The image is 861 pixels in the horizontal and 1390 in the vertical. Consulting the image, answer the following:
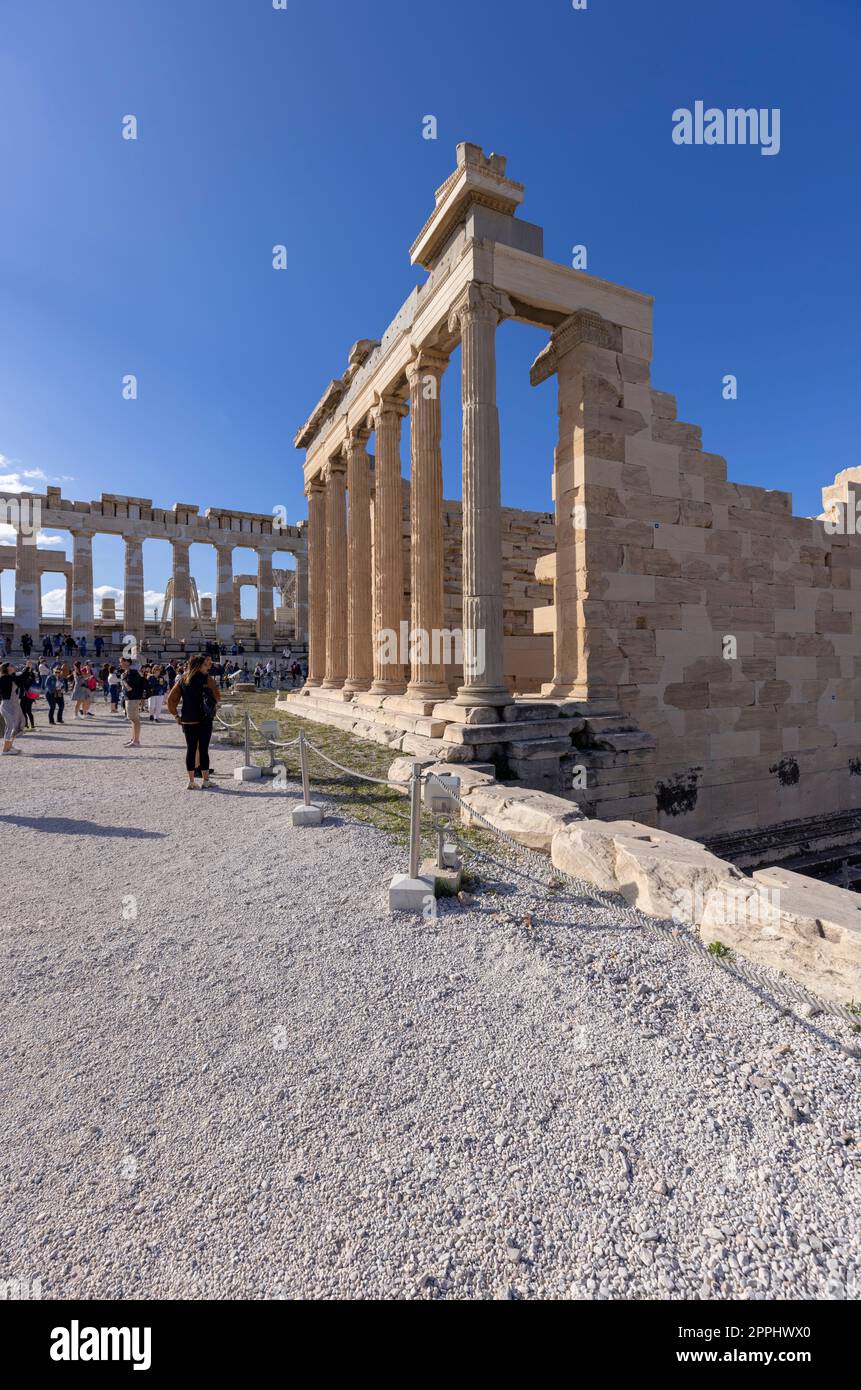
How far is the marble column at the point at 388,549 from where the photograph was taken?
484 inches

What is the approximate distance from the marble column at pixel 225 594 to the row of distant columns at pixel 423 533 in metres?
25.9

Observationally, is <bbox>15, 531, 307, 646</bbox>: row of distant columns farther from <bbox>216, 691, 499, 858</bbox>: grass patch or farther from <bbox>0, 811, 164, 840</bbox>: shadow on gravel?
<bbox>0, 811, 164, 840</bbox>: shadow on gravel

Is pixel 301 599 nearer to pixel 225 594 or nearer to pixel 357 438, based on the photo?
pixel 225 594

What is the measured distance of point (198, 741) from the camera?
8109 millimetres

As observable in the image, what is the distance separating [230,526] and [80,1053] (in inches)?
1684

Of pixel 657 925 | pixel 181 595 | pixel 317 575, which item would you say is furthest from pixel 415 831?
pixel 181 595

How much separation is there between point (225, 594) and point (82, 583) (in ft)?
27.2

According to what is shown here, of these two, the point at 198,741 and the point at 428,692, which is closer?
the point at 198,741

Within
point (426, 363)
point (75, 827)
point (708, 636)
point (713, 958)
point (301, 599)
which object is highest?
point (301, 599)

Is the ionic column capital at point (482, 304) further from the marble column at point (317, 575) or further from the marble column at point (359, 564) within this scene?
the marble column at point (317, 575)

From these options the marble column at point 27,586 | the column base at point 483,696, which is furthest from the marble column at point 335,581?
the marble column at point 27,586

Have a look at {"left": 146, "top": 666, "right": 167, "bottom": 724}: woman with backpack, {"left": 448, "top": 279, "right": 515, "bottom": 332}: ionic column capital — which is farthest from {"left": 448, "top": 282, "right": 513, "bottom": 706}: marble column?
{"left": 146, "top": 666, "right": 167, "bottom": 724}: woman with backpack
